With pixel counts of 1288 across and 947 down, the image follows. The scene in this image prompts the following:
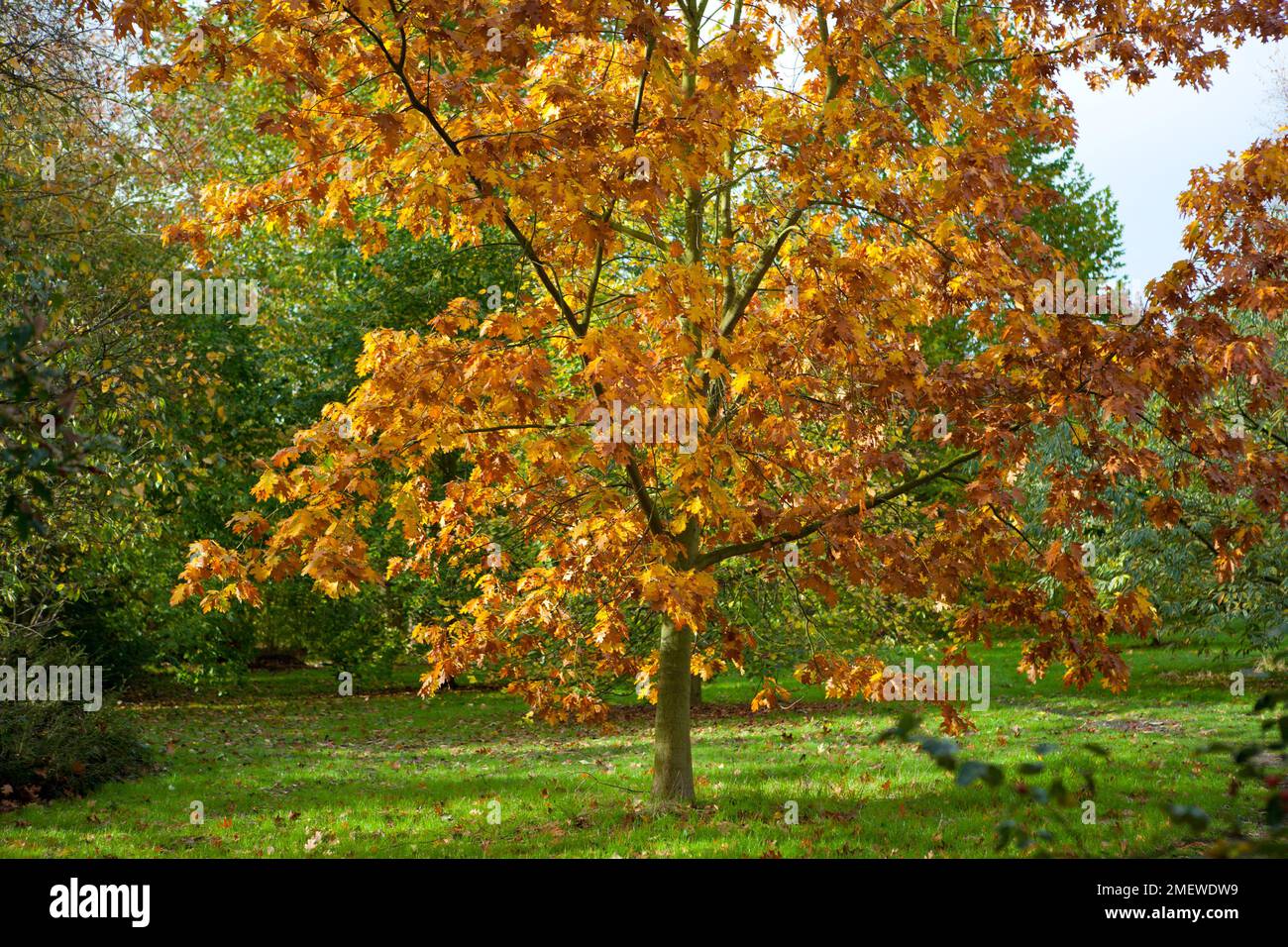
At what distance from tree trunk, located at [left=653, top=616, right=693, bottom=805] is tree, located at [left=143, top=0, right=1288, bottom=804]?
0.08 feet

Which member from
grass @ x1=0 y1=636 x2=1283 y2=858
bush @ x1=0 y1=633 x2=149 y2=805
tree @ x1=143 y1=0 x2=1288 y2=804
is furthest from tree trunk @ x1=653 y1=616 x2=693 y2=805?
bush @ x1=0 y1=633 x2=149 y2=805

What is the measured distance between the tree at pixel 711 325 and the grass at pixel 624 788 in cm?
101

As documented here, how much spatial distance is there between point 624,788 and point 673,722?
1.46m

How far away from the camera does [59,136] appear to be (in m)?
11.3

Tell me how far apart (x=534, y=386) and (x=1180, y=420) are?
13.4 ft

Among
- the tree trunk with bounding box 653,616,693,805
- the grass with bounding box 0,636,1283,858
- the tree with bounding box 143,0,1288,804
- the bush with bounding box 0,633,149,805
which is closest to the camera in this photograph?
the tree with bounding box 143,0,1288,804

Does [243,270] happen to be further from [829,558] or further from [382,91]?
[829,558]

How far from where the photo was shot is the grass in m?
8.23

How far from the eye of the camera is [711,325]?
7.71m

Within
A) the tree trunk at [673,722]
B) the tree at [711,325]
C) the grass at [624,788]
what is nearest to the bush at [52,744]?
the grass at [624,788]

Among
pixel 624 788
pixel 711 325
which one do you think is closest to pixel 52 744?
pixel 624 788

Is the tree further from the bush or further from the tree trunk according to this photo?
the bush

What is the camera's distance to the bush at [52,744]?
34.7ft

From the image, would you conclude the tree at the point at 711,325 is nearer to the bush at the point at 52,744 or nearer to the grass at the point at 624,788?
the grass at the point at 624,788
